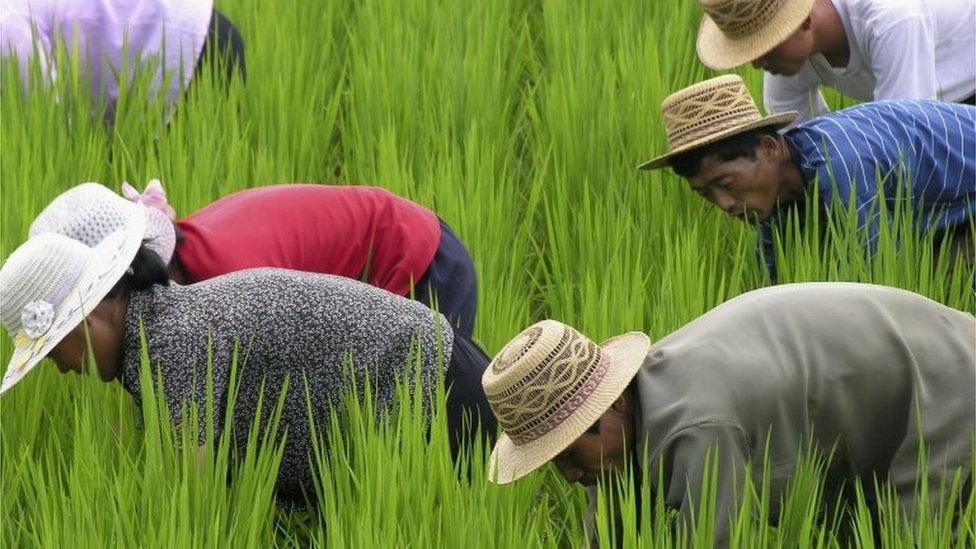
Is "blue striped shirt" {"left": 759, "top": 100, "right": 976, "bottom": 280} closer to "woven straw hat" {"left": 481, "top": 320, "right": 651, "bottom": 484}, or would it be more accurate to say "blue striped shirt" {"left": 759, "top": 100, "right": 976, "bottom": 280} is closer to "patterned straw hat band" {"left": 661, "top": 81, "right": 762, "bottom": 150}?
"patterned straw hat band" {"left": 661, "top": 81, "right": 762, "bottom": 150}

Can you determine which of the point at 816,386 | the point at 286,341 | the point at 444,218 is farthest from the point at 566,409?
the point at 444,218

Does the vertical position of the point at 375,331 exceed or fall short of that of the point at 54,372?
it exceeds it

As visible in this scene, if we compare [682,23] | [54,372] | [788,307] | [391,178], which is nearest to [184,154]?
[391,178]

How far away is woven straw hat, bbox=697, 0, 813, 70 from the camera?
2817 mm

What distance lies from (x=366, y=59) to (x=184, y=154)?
0.99 metres

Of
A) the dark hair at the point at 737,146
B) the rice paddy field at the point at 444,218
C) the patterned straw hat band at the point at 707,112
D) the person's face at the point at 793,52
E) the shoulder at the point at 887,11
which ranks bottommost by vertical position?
the rice paddy field at the point at 444,218

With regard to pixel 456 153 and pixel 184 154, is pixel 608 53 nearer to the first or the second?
pixel 456 153

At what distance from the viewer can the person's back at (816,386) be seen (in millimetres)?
1824

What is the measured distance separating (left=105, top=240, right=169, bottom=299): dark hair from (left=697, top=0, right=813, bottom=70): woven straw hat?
1194 millimetres

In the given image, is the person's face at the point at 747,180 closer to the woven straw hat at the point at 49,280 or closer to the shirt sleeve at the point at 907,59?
the shirt sleeve at the point at 907,59

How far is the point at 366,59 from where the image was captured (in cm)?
409

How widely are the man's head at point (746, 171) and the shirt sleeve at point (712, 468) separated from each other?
84cm

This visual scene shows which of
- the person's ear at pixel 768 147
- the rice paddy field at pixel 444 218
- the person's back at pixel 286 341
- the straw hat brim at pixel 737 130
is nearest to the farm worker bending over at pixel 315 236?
the rice paddy field at pixel 444 218

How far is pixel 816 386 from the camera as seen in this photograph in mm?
1889
